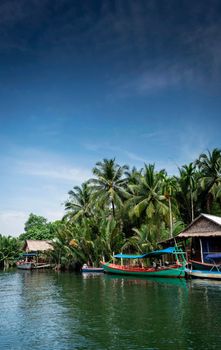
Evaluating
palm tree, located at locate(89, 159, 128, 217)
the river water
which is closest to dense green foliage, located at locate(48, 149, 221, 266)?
palm tree, located at locate(89, 159, 128, 217)

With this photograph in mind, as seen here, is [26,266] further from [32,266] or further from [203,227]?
[203,227]

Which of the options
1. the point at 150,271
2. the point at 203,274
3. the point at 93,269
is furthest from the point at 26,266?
the point at 203,274

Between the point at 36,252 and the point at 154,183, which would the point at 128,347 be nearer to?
the point at 154,183

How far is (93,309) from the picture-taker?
15266 mm

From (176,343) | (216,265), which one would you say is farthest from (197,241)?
(176,343)

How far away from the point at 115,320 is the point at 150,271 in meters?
16.1

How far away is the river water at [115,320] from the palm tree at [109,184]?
806 inches

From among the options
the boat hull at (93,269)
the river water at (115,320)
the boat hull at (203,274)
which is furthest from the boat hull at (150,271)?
the river water at (115,320)

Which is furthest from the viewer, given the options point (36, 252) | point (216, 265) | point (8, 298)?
point (36, 252)

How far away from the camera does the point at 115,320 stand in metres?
12.9

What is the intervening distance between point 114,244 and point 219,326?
26.7 meters

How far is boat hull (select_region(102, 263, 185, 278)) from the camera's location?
2631 centimetres

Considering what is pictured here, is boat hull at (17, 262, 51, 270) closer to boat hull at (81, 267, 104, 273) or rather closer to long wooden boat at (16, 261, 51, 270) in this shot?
long wooden boat at (16, 261, 51, 270)

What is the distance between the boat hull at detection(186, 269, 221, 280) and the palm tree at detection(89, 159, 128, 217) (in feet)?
51.3
